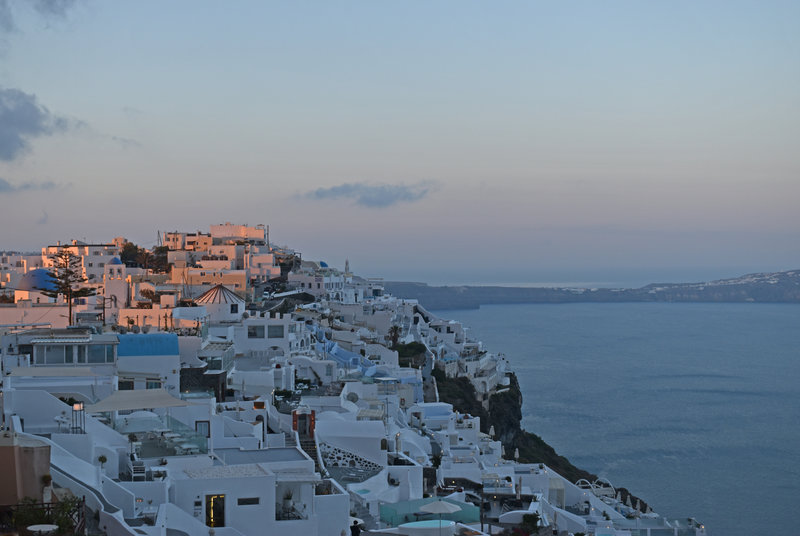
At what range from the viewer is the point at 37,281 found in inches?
1155

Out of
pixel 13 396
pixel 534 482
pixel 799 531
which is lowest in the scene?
pixel 799 531

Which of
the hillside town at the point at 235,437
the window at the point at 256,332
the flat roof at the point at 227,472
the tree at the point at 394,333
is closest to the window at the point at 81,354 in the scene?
the hillside town at the point at 235,437

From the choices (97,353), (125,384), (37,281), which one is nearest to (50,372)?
(125,384)

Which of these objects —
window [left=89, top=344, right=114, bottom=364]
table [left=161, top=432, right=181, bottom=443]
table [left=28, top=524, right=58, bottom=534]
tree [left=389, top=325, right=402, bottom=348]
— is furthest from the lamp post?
tree [left=389, top=325, right=402, bottom=348]

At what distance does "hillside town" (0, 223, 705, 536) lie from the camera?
31.5 feet

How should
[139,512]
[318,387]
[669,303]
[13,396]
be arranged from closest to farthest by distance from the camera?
1. [139,512]
2. [13,396]
3. [318,387]
4. [669,303]

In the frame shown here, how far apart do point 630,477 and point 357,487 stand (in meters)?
21.0

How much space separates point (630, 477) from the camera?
3191 cm

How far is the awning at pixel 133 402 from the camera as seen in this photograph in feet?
37.2

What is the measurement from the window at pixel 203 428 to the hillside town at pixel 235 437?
2 centimetres

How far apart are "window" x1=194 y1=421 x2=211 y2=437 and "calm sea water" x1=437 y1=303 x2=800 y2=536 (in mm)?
18070

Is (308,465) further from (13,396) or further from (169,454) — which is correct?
(13,396)

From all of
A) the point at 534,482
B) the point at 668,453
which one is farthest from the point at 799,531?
the point at 534,482

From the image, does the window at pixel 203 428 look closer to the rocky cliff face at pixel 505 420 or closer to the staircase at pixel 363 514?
the staircase at pixel 363 514
